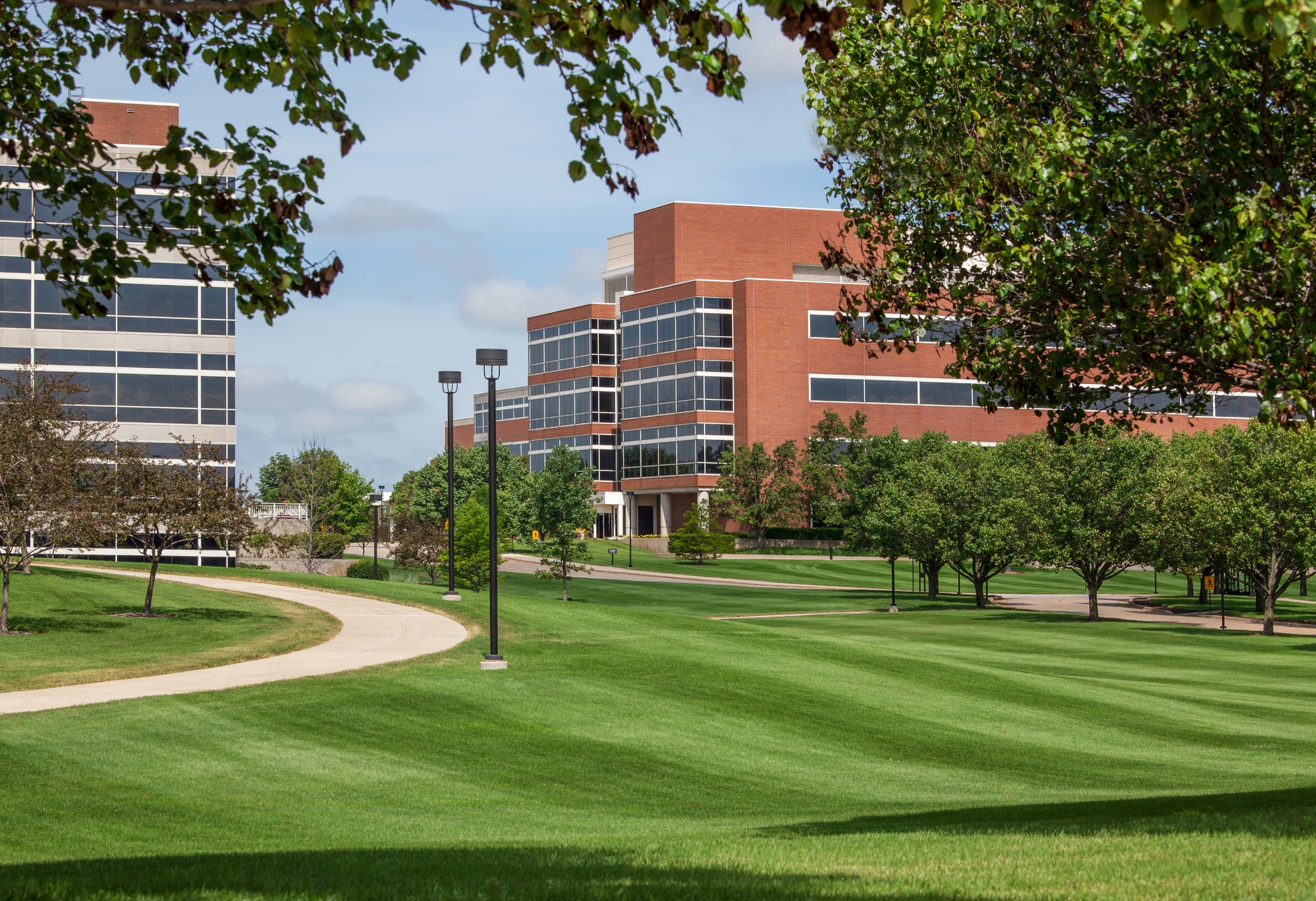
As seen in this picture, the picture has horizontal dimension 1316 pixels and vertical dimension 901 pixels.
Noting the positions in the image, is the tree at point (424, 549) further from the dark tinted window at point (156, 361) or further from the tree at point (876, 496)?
the tree at point (876, 496)

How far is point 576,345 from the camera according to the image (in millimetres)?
106375

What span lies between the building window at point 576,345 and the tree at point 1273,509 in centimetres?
6473

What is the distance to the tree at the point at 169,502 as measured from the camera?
92.5 ft

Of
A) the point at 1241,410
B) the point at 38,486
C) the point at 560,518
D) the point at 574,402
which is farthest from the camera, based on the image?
the point at 574,402

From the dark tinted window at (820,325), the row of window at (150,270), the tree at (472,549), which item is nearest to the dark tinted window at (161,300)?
the row of window at (150,270)

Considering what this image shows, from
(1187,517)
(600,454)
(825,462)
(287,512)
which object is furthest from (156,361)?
(600,454)

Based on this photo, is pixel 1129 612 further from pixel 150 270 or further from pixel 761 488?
pixel 150 270

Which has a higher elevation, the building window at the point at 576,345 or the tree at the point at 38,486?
the building window at the point at 576,345

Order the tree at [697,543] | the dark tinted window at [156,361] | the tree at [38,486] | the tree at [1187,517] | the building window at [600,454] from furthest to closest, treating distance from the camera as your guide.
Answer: the building window at [600,454] → the tree at [697,543] → the dark tinted window at [156,361] → the tree at [1187,517] → the tree at [38,486]

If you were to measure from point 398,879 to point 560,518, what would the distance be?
51.2m

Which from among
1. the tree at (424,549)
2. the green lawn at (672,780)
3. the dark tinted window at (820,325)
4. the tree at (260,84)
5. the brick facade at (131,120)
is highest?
the brick facade at (131,120)

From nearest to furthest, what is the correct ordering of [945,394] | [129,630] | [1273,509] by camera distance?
1. [129,630]
2. [1273,509]
3. [945,394]

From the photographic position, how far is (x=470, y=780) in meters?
14.4

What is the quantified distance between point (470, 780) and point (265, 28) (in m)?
9.43
